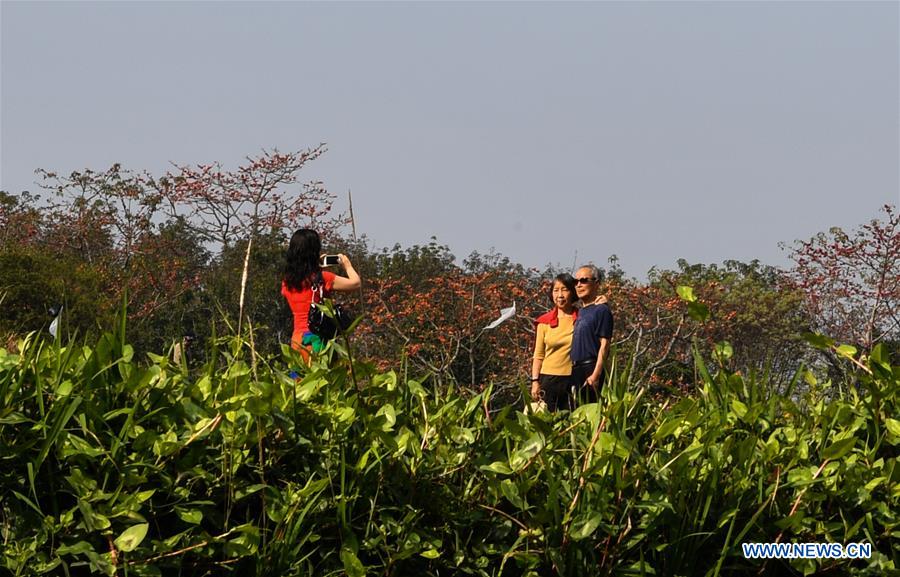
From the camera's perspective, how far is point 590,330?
6.69 m

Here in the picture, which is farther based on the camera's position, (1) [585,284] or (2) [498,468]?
(1) [585,284]

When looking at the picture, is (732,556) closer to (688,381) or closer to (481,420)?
(481,420)

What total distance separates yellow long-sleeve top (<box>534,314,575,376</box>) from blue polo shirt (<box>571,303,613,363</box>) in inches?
8.4

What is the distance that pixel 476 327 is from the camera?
1647 cm

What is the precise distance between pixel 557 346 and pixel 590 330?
0.44 metres

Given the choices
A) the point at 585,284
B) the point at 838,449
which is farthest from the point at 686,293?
the point at 585,284

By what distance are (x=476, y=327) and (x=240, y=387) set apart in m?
13.8

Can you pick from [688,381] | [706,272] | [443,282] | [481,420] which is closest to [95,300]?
[443,282]

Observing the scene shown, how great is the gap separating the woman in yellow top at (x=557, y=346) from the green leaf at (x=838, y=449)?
396 cm

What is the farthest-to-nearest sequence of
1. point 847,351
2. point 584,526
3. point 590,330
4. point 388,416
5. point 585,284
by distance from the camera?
point 585,284
point 590,330
point 847,351
point 388,416
point 584,526

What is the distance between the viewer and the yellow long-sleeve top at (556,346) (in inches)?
A: 277

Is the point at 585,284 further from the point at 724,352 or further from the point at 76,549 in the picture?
the point at 76,549

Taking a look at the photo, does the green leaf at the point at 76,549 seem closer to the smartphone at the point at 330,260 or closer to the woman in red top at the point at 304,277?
the woman in red top at the point at 304,277

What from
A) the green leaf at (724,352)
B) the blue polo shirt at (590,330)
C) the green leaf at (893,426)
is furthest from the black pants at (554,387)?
the green leaf at (893,426)
